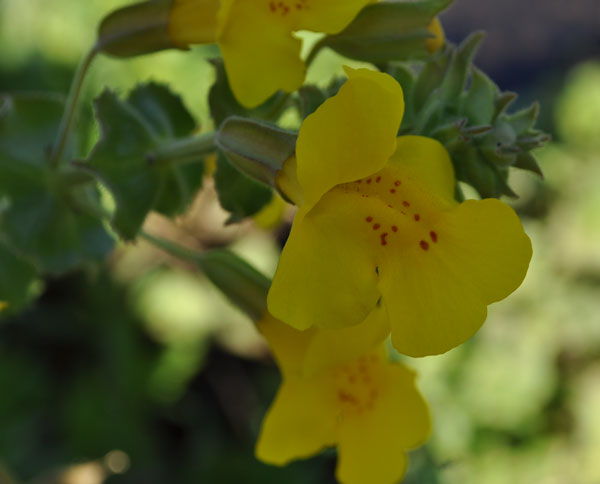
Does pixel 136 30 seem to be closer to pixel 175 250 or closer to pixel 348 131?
pixel 175 250

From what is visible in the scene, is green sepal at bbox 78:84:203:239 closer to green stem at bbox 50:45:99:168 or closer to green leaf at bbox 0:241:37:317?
green stem at bbox 50:45:99:168

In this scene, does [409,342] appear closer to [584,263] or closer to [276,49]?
[276,49]

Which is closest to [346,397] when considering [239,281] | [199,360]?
[239,281]

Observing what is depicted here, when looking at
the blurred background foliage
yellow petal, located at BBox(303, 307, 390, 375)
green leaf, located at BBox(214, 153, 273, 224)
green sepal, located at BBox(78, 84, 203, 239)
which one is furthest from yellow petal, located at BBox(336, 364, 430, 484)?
the blurred background foliage

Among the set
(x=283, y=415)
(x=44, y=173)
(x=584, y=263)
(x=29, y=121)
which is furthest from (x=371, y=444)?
(x=584, y=263)

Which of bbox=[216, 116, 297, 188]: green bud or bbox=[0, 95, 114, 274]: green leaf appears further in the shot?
bbox=[0, 95, 114, 274]: green leaf
